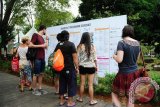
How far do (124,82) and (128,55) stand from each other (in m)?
0.51

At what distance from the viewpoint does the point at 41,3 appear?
24953 millimetres

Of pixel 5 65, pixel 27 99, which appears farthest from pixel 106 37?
pixel 5 65

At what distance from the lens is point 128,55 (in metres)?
5.95

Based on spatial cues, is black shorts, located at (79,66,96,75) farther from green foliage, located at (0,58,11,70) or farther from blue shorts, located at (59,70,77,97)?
green foliage, located at (0,58,11,70)

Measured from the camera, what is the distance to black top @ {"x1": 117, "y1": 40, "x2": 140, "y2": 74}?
5922 millimetres

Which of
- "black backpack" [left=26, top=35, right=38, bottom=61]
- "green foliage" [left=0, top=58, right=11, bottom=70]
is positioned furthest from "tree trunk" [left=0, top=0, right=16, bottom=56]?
"black backpack" [left=26, top=35, right=38, bottom=61]

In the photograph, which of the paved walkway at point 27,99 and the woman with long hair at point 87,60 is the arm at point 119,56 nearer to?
the woman with long hair at point 87,60

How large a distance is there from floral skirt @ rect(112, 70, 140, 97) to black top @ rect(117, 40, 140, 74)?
8 cm

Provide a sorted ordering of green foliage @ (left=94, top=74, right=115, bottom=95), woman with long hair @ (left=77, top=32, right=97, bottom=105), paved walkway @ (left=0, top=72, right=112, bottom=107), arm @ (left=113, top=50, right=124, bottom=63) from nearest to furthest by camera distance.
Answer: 1. arm @ (left=113, top=50, right=124, bottom=63)
2. woman with long hair @ (left=77, top=32, right=97, bottom=105)
3. paved walkway @ (left=0, top=72, right=112, bottom=107)
4. green foliage @ (left=94, top=74, right=115, bottom=95)

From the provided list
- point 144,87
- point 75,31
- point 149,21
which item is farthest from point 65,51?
point 149,21

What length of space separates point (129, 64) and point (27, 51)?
4680 mm

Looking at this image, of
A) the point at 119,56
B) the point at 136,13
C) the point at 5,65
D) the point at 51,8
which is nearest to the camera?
the point at 119,56

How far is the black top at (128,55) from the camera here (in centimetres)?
592

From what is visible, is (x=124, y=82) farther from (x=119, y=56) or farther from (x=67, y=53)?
(x=67, y=53)
